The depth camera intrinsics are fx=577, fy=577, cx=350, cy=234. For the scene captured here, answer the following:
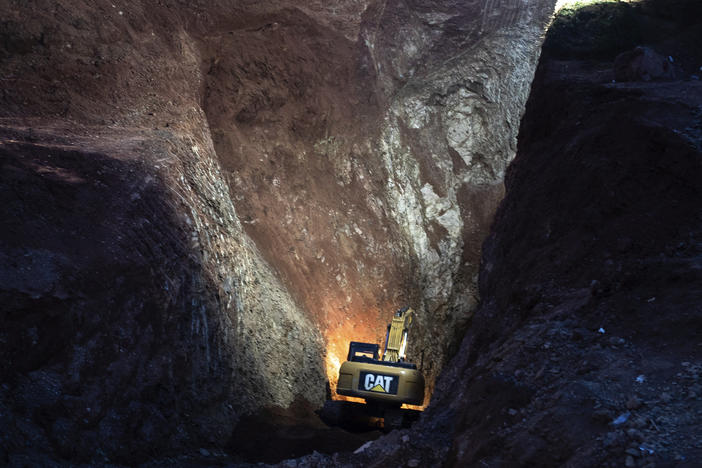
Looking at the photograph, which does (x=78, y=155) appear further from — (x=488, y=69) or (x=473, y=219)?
(x=488, y=69)

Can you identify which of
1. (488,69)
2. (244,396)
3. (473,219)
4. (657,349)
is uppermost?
(488,69)

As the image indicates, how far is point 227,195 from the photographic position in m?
14.9

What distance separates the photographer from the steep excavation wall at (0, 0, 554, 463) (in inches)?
321

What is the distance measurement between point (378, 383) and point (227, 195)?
6.07 m

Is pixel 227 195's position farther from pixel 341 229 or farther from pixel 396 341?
pixel 396 341

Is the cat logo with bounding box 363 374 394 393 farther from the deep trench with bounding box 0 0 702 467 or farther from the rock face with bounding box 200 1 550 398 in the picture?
the rock face with bounding box 200 1 550 398

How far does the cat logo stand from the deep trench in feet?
3.38

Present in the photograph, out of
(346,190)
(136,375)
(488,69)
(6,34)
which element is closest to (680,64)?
(488,69)

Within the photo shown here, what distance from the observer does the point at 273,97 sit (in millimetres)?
16656

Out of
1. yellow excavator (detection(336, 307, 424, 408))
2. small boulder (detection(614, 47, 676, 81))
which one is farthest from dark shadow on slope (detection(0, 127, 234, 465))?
small boulder (detection(614, 47, 676, 81))

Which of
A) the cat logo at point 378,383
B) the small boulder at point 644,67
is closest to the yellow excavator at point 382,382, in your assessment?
the cat logo at point 378,383

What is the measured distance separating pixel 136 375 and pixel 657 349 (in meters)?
7.16

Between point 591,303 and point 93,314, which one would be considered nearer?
point 591,303

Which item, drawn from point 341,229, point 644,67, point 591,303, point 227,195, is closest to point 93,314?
point 591,303
